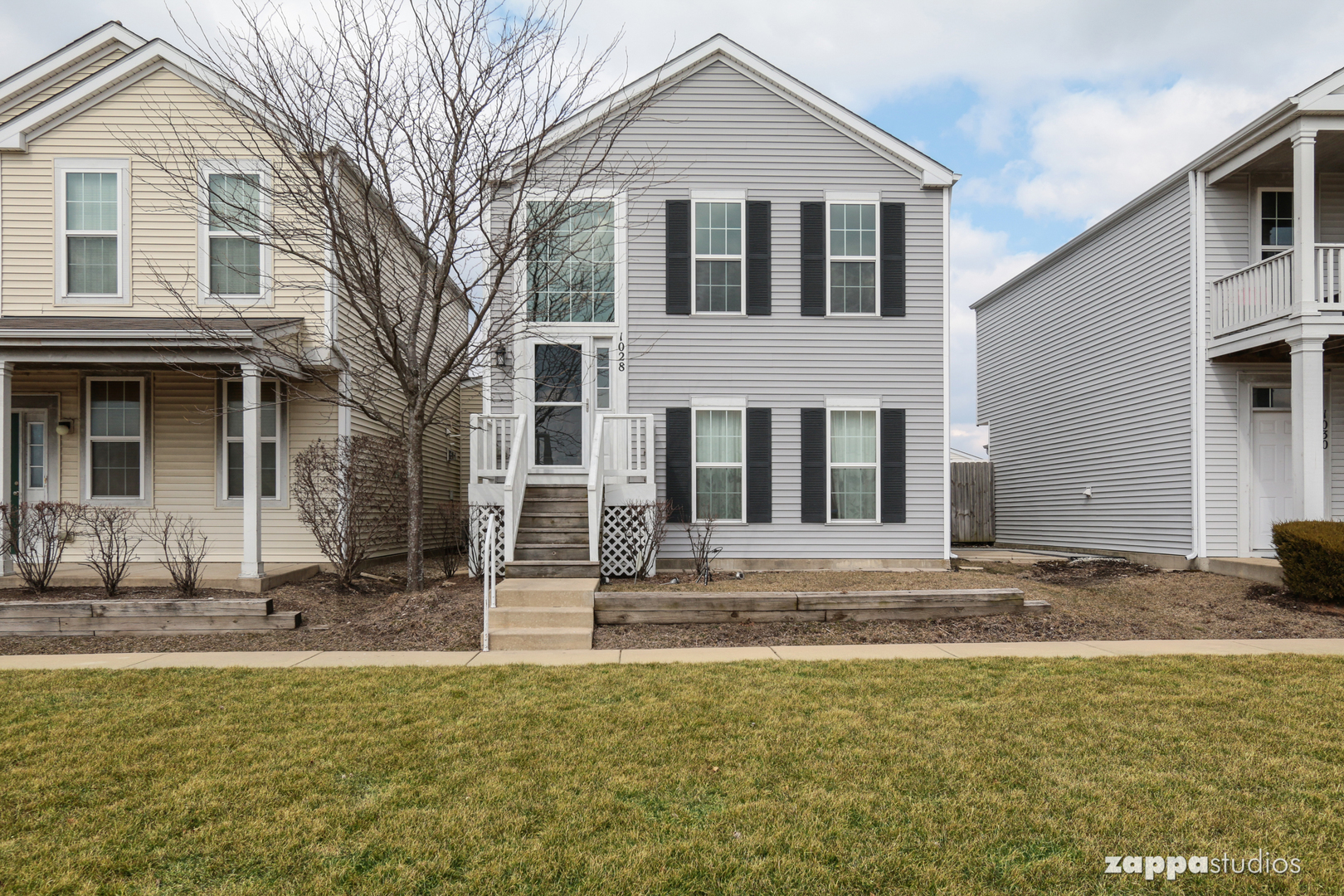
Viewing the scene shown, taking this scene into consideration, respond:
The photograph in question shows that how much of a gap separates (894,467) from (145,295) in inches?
438

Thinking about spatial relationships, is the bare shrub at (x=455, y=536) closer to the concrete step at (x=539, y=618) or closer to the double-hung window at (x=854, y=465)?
the concrete step at (x=539, y=618)

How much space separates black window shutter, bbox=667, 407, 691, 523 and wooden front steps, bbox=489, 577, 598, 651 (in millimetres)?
3107

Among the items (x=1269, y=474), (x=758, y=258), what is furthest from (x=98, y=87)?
(x=1269, y=474)

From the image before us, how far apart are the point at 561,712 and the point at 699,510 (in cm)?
649

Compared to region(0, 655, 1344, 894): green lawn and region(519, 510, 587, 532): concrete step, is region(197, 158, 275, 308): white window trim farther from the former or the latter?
region(0, 655, 1344, 894): green lawn

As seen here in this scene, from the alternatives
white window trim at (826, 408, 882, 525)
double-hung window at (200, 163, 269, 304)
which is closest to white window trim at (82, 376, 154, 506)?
double-hung window at (200, 163, 269, 304)

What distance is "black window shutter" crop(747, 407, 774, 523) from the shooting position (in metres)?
11.3

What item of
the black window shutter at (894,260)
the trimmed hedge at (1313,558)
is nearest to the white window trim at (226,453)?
the black window shutter at (894,260)

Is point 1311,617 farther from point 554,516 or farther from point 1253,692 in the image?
point 554,516

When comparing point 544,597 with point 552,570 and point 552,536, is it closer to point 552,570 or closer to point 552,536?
point 552,570

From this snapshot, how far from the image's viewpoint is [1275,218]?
38.9 feet

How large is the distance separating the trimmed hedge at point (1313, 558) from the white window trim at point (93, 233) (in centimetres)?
1570

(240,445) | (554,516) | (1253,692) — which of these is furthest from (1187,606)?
(240,445)

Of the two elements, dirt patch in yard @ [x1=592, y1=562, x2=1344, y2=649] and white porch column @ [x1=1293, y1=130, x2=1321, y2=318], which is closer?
dirt patch in yard @ [x1=592, y1=562, x2=1344, y2=649]
